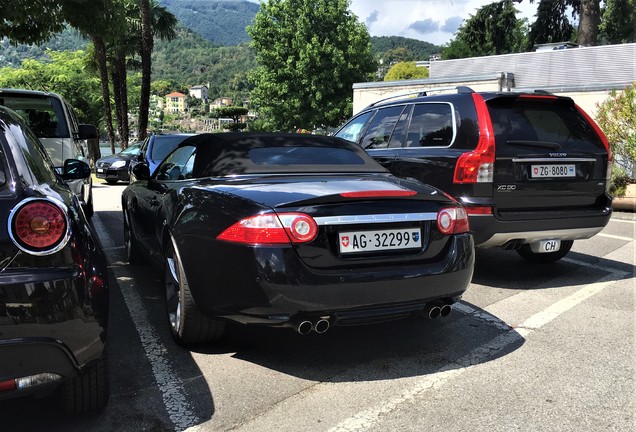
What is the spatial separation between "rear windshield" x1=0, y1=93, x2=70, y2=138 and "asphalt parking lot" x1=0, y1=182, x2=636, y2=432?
3262 mm

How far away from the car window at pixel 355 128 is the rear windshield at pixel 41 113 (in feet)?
11.8

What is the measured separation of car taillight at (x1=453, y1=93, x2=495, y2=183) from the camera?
488cm

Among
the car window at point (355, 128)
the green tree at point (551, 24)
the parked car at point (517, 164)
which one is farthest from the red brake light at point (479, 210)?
the green tree at point (551, 24)

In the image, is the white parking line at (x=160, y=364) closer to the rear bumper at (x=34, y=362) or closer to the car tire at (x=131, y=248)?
the car tire at (x=131, y=248)

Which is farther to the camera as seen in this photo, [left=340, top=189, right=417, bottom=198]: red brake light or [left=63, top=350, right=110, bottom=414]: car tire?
[left=340, top=189, right=417, bottom=198]: red brake light

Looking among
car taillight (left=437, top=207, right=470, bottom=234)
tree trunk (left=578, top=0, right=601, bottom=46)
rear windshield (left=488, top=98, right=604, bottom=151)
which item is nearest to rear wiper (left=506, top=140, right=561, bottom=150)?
rear windshield (left=488, top=98, right=604, bottom=151)

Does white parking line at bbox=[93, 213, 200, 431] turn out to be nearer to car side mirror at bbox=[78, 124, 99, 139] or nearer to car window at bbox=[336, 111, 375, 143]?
car window at bbox=[336, 111, 375, 143]

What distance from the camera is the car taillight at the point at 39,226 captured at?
2.23 metres

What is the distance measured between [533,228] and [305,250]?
285cm

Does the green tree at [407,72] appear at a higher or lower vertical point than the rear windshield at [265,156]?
higher

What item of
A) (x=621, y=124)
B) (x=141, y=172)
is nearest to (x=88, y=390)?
(x=141, y=172)

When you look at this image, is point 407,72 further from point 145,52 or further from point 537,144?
point 537,144

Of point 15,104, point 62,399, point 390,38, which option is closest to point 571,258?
point 62,399

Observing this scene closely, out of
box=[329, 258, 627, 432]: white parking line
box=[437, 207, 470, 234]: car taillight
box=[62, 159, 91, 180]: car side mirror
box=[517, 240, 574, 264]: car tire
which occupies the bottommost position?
box=[517, 240, 574, 264]: car tire
